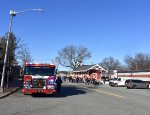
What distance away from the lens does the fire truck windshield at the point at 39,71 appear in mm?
30406

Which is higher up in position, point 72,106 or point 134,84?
point 134,84

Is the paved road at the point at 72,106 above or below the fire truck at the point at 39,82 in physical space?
below

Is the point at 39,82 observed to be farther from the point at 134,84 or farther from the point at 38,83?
the point at 134,84

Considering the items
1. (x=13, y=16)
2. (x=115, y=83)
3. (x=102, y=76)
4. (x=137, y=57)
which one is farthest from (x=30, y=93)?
(x=137, y=57)

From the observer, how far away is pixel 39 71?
3059 cm

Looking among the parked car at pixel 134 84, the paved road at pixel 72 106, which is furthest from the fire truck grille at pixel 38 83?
the parked car at pixel 134 84

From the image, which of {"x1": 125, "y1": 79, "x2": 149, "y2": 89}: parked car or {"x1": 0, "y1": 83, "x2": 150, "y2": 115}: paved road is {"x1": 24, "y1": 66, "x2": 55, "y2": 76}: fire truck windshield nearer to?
{"x1": 0, "y1": 83, "x2": 150, "y2": 115}: paved road

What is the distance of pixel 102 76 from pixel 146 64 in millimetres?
51680

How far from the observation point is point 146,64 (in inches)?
5915

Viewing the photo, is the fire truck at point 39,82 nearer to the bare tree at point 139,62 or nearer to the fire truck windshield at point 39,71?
the fire truck windshield at point 39,71

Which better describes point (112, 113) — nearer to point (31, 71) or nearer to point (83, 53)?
point (31, 71)

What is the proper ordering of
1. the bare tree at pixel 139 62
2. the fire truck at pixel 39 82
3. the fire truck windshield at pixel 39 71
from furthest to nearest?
the bare tree at pixel 139 62
the fire truck windshield at pixel 39 71
the fire truck at pixel 39 82

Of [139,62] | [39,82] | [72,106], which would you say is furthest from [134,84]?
[139,62]

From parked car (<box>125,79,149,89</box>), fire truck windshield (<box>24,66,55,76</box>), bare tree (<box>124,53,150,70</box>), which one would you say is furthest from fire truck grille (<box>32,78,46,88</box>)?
bare tree (<box>124,53,150,70</box>)
